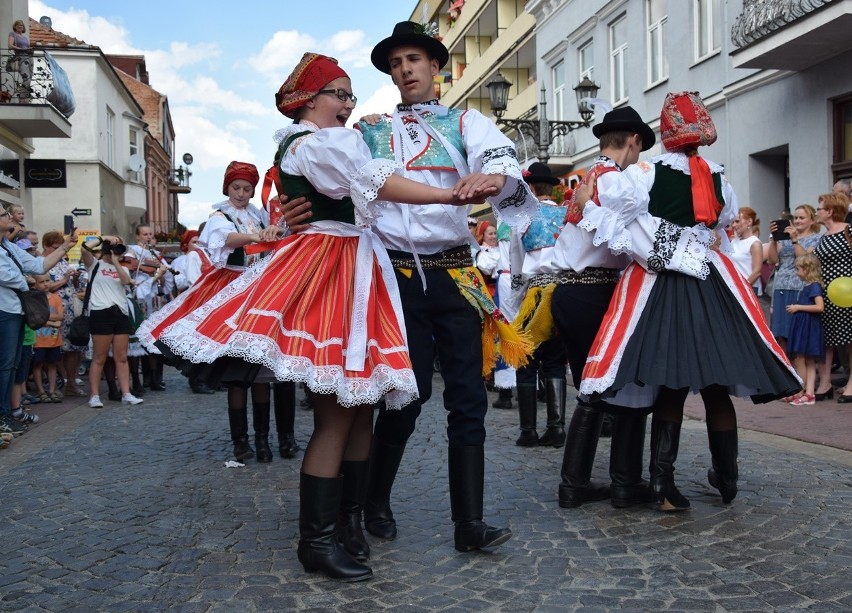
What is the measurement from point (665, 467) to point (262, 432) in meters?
2.90

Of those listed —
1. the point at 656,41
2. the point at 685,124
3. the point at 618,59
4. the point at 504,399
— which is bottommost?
the point at 504,399

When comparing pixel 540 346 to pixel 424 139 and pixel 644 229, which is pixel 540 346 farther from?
pixel 424 139

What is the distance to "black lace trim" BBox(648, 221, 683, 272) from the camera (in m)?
4.45

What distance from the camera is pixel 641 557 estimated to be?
3832 millimetres

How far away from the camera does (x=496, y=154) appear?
3848 mm

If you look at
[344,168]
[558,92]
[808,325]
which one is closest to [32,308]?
[344,168]

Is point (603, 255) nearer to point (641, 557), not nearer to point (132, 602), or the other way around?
point (641, 557)

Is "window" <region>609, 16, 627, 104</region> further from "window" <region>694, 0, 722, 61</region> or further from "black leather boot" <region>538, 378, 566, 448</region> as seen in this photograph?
"black leather boot" <region>538, 378, 566, 448</region>

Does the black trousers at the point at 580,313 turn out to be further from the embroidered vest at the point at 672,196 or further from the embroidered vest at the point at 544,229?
the embroidered vest at the point at 544,229

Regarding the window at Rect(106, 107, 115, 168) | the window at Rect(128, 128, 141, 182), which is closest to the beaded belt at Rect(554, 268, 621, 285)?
the window at Rect(106, 107, 115, 168)

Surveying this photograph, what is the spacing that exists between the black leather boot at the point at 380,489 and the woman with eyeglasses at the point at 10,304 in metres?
4.80

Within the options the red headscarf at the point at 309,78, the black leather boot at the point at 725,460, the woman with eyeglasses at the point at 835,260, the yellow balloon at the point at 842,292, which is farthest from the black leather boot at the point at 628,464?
the woman with eyeglasses at the point at 835,260

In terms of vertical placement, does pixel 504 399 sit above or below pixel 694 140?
below

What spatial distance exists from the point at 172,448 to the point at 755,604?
4.81 metres
